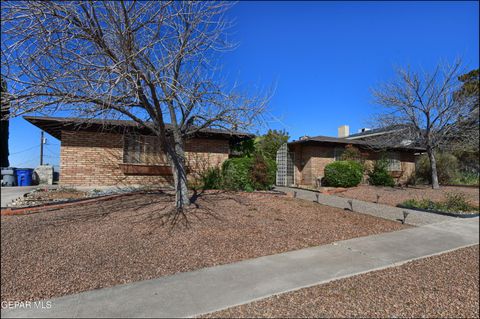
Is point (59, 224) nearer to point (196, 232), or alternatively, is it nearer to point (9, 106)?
point (9, 106)

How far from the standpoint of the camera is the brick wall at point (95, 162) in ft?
34.3

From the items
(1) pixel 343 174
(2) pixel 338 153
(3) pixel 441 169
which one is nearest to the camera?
(1) pixel 343 174

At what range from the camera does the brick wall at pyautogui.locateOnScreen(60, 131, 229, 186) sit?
412 inches

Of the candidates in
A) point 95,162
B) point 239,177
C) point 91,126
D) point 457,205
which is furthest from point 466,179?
point 91,126

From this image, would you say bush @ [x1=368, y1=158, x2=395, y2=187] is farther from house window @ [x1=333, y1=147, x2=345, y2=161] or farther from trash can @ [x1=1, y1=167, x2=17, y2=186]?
trash can @ [x1=1, y1=167, x2=17, y2=186]

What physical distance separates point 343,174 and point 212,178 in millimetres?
6931

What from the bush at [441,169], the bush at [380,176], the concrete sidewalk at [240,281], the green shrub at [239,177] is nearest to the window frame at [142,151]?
the green shrub at [239,177]

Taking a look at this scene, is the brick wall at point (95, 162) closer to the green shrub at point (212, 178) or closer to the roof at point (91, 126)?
the roof at point (91, 126)

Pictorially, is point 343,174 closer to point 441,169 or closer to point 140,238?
point 441,169

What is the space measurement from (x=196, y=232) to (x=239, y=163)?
532cm

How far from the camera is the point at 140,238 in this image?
16.9 feet

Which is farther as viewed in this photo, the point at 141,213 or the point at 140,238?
the point at 141,213

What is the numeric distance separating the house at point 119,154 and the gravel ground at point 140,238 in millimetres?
3002

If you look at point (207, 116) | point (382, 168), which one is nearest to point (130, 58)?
point (207, 116)
